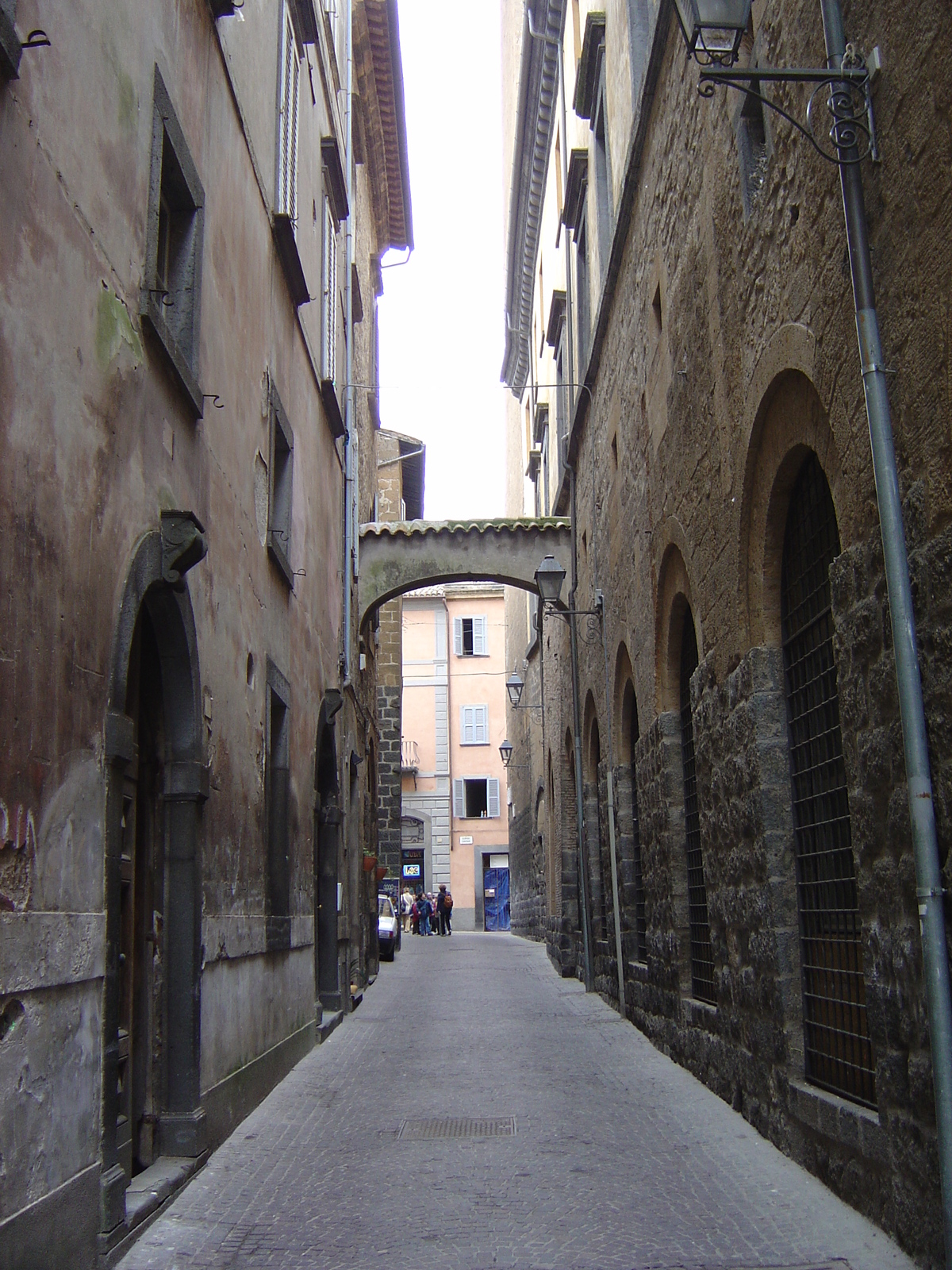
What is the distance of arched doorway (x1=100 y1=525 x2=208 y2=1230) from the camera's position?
571 centimetres

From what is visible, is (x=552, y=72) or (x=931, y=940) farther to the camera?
(x=552, y=72)

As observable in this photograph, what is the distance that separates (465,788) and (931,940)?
39.7m

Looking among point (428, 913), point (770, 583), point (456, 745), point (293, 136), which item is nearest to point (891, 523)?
point (770, 583)

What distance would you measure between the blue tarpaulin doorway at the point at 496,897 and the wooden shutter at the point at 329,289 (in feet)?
101

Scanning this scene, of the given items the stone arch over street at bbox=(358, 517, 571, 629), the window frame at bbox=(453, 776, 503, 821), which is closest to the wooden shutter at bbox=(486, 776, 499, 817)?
the window frame at bbox=(453, 776, 503, 821)

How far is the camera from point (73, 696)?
4484 millimetres

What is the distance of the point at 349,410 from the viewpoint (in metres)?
15.2

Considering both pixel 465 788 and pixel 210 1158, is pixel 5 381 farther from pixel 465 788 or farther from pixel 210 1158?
pixel 465 788

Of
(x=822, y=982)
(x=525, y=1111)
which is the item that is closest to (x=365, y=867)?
(x=525, y=1111)

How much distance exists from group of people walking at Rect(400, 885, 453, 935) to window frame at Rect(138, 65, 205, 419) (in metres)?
28.7

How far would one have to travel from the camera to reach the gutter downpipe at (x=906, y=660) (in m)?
4.05

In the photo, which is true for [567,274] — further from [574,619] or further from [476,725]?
[476,725]

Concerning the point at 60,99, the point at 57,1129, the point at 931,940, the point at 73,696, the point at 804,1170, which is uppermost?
the point at 60,99

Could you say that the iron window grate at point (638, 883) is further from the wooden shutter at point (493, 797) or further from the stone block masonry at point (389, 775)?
the wooden shutter at point (493, 797)
